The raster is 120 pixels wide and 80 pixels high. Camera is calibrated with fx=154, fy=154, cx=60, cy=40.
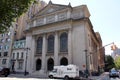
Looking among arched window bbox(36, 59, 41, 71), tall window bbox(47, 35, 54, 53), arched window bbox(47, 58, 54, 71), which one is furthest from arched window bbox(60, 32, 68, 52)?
arched window bbox(36, 59, 41, 71)

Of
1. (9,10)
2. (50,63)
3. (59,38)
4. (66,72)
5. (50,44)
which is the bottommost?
(66,72)

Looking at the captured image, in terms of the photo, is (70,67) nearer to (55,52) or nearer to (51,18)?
(55,52)

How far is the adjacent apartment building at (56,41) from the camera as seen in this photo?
4016 centimetres

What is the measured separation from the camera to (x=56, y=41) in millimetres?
43688

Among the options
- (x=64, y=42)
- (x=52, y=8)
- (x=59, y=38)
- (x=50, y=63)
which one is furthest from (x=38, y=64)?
(x=52, y=8)

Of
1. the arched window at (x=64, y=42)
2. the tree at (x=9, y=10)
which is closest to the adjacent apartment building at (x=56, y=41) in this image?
the arched window at (x=64, y=42)

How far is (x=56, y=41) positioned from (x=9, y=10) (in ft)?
93.4

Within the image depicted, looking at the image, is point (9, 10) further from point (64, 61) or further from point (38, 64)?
point (38, 64)

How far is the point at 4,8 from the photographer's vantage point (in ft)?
49.8

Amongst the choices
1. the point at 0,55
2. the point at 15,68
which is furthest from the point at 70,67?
the point at 0,55

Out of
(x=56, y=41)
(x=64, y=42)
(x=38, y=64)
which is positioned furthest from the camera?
(x=38, y=64)

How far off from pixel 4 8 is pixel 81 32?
27919 mm

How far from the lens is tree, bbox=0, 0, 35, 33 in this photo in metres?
15.2

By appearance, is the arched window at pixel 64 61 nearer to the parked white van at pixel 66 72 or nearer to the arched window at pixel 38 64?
the arched window at pixel 38 64
